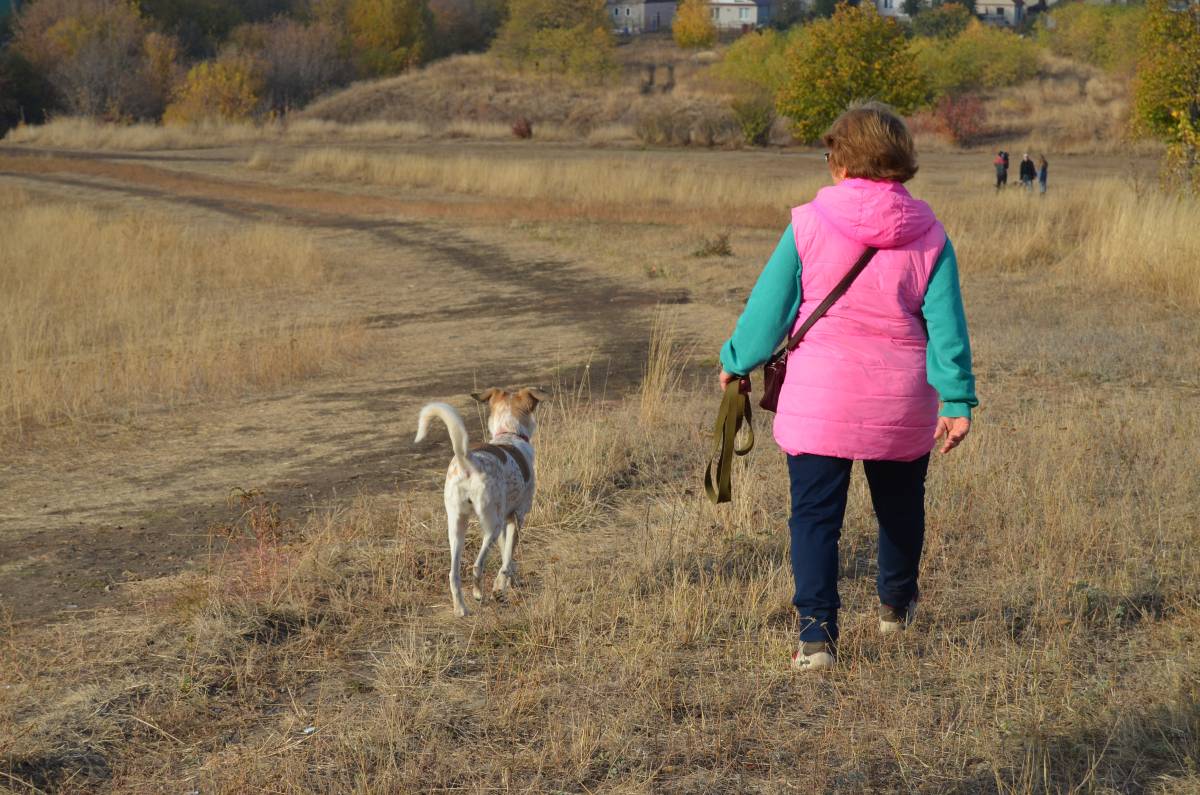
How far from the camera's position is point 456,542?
4926mm

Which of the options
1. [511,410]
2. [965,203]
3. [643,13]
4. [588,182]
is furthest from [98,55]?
[643,13]

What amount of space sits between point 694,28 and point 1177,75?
86571 mm

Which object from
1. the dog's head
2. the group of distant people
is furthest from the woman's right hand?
the group of distant people

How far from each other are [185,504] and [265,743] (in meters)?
3.82

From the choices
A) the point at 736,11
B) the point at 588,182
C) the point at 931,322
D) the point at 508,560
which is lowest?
the point at 508,560

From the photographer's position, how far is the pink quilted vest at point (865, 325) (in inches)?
153

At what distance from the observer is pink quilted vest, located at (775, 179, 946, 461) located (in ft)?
12.7

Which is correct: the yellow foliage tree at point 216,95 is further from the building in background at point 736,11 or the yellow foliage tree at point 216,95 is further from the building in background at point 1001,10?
the building in background at point 1001,10

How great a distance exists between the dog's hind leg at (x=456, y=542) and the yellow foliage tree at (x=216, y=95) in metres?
62.9

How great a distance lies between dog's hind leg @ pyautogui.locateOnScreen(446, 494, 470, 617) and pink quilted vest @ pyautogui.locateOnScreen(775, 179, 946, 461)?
1.55 m

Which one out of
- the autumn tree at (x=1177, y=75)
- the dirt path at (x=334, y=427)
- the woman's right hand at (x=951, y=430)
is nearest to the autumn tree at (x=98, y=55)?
the dirt path at (x=334, y=427)

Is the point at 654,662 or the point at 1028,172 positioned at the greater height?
the point at 1028,172

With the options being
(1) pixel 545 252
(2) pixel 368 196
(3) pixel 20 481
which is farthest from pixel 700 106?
(3) pixel 20 481

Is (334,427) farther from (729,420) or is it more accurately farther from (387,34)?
(387,34)
